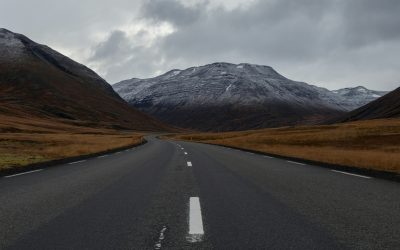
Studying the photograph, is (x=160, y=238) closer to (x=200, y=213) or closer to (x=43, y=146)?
(x=200, y=213)

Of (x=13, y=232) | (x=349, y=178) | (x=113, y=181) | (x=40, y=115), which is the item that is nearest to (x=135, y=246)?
(x=13, y=232)

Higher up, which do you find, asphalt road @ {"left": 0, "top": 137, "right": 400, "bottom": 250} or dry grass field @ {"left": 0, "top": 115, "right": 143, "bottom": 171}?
dry grass field @ {"left": 0, "top": 115, "right": 143, "bottom": 171}

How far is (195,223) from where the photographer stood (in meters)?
7.46

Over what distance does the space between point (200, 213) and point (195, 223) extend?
32.3 inches

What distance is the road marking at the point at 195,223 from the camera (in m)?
6.57

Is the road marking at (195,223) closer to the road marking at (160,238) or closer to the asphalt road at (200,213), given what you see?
the asphalt road at (200,213)

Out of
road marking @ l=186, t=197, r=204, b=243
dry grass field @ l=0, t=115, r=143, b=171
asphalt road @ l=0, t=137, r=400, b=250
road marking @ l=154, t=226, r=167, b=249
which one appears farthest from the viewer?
dry grass field @ l=0, t=115, r=143, b=171

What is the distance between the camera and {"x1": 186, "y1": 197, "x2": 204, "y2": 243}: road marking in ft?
21.5

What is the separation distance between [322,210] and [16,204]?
19.7 ft

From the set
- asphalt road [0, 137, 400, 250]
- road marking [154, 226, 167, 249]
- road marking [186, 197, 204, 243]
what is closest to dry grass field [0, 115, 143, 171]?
asphalt road [0, 137, 400, 250]

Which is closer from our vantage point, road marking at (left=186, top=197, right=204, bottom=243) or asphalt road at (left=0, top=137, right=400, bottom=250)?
asphalt road at (left=0, top=137, right=400, bottom=250)

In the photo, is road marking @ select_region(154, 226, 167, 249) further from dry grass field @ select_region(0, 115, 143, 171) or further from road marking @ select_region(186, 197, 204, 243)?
dry grass field @ select_region(0, 115, 143, 171)

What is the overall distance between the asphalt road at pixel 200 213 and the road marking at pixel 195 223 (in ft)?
0.05

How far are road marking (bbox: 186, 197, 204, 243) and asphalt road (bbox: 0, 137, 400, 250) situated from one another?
2cm
